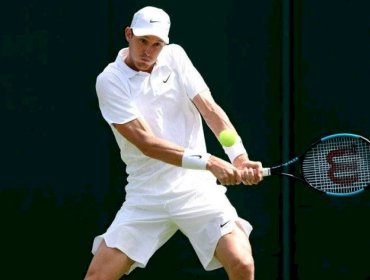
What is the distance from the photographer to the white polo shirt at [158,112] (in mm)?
6176

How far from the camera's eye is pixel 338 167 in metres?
6.34

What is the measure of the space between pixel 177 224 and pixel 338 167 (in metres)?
0.84

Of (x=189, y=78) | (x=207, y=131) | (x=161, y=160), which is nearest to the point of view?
(x=161, y=160)

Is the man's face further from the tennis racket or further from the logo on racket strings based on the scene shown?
the logo on racket strings

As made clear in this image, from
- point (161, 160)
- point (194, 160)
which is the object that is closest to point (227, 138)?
point (194, 160)

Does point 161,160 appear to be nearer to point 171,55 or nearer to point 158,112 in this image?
point 158,112

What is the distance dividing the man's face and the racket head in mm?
887

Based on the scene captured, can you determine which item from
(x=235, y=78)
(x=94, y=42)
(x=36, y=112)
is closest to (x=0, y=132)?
(x=36, y=112)

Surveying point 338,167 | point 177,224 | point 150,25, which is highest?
point 150,25

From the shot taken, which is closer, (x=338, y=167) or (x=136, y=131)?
(x=136, y=131)

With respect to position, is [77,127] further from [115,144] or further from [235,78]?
[235,78]

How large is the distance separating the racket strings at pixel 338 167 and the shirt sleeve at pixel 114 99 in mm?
909

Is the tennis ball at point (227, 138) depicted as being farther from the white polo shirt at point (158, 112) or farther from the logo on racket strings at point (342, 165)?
the logo on racket strings at point (342, 165)

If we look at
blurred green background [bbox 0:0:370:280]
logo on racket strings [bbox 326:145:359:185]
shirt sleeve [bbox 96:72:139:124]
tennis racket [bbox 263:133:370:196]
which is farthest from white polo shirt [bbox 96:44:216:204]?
blurred green background [bbox 0:0:370:280]
